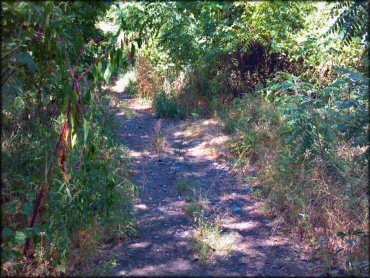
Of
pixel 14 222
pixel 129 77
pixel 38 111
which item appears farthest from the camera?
pixel 129 77

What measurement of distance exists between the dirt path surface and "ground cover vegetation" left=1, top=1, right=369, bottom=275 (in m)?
0.23

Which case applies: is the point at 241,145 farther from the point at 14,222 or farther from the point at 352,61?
the point at 14,222

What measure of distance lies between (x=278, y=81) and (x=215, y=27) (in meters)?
1.44

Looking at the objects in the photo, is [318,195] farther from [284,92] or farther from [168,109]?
[168,109]

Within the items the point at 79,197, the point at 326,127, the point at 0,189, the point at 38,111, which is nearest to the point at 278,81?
the point at 326,127

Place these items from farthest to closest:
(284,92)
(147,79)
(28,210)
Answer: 1. (147,79)
2. (284,92)
3. (28,210)

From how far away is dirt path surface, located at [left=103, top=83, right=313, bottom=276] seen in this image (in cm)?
437

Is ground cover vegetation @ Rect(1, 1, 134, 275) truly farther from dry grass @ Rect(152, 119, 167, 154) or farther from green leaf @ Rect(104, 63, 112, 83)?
dry grass @ Rect(152, 119, 167, 154)

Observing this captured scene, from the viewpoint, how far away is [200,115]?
9.62 m

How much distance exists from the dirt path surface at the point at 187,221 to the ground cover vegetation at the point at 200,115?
0.23m

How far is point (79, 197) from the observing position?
4.44m

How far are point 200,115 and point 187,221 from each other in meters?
4.50

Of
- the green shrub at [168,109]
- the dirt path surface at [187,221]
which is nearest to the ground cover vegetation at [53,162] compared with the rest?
the dirt path surface at [187,221]

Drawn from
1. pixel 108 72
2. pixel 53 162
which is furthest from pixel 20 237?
pixel 108 72
